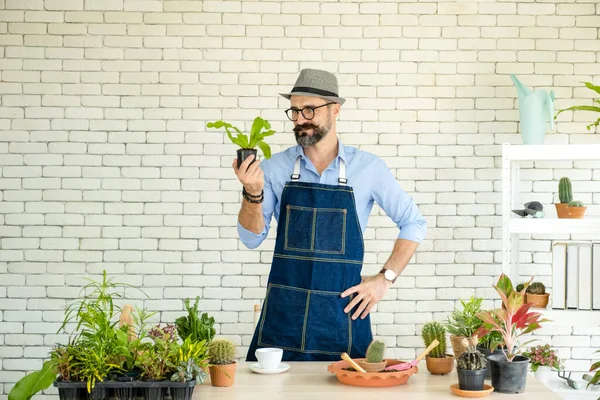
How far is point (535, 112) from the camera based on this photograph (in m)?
4.67

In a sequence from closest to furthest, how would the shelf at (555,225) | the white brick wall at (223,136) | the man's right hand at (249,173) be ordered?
1. the man's right hand at (249,173)
2. the shelf at (555,225)
3. the white brick wall at (223,136)

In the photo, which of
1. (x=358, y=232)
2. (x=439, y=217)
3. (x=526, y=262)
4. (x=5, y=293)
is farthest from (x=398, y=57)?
(x=5, y=293)

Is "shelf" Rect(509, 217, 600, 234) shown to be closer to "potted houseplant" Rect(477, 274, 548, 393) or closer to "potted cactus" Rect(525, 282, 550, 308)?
"potted cactus" Rect(525, 282, 550, 308)

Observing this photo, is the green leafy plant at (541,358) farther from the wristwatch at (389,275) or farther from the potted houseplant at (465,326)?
the potted houseplant at (465,326)

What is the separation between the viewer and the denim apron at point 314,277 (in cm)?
333

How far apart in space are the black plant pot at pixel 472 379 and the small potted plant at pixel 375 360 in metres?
0.32

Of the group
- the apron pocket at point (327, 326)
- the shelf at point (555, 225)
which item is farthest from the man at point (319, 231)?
the shelf at point (555, 225)

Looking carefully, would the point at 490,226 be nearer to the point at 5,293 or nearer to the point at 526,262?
the point at 526,262

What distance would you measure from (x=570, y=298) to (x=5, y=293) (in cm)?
366

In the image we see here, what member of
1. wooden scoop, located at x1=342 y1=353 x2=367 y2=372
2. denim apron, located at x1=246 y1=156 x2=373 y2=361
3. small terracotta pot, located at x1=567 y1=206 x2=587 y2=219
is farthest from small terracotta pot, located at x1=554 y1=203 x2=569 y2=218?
wooden scoop, located at x1=342 y1=353 x2=367 y2=372

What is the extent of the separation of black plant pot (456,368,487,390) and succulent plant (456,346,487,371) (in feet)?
0.04

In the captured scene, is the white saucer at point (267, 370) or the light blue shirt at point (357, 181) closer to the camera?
the white saucer at point (267, 370)

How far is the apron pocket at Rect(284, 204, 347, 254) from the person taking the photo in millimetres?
3434

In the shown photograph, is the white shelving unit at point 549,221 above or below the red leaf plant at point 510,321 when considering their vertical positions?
above
